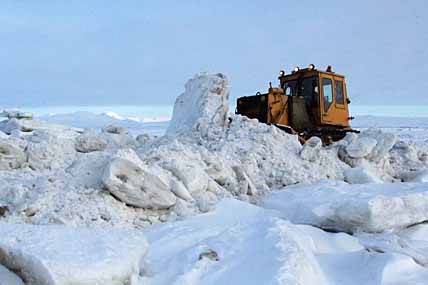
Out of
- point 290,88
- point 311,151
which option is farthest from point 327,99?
point 311,151

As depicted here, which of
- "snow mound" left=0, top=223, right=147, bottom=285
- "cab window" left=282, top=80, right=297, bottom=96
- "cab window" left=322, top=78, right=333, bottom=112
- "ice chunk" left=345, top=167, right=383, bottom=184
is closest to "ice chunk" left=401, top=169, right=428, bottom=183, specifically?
"ice chunk" left=345, top=167, right=383, bottom=184

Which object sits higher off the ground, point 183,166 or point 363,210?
point 183,166

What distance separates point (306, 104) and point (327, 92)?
1.64ft

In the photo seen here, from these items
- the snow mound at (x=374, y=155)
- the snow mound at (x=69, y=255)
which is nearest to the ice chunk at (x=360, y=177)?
the snow mound at (x=374, y=155)

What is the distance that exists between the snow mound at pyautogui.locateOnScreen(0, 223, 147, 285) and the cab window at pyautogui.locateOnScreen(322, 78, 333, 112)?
7466 millimetres

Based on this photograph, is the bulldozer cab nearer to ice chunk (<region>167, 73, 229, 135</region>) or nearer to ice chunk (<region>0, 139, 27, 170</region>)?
ice chunk (<region>167, 73, 229, 135</region>)

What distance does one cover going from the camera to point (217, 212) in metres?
4.70

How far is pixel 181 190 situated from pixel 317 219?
4.65 ft

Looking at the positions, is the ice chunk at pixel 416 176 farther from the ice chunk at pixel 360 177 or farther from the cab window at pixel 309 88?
the cab window at pixel 309 88

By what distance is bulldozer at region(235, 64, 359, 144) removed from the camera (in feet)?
31.1

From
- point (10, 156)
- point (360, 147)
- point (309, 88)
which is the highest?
point (309, 88)

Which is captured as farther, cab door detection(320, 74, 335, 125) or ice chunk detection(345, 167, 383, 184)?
cab door detection(320, 74, 335, 125)

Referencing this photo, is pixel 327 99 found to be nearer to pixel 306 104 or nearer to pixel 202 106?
pixel 306 104

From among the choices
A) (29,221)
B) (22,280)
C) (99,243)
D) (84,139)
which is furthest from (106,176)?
(84,139)
